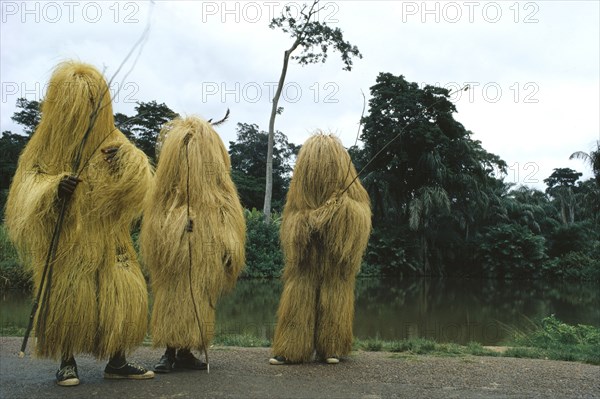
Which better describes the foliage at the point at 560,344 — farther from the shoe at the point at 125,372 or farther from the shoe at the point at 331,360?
the shoe at the point at 125,372

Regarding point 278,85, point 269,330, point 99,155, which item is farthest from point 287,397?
point 278,85

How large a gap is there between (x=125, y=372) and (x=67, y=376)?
0.44 meters

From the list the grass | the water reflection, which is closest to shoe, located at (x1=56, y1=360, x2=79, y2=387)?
the grass

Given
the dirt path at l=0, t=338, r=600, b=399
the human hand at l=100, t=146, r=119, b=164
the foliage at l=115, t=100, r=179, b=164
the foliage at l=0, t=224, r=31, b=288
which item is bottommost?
the dirt path at l=0, t=338, r=600, b=399

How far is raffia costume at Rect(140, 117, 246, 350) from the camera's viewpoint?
16.5 ft

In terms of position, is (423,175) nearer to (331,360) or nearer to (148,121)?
(148,121)

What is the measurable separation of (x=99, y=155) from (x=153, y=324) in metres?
1.53

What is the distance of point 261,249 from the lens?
892 inches

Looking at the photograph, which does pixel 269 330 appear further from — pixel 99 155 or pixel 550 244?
pixel 550 244

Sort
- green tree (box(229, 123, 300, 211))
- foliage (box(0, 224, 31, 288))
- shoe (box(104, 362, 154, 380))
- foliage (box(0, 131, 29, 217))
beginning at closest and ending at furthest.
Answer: shoe (box(104, 362, 154, 380)) → foliage (box(0, 224, 31, 288)) → foliage (box(0, 131, 29, 217)) → green tree (box(229, 123, 300, 211))

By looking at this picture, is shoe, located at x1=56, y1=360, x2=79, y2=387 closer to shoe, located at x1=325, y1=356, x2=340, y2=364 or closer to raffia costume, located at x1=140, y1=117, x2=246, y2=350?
raffia costume, located at x1=140, y1=117, x2=246, y2=350

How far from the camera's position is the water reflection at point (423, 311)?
34.2 feet

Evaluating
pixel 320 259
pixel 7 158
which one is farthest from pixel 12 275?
pixel 7 158

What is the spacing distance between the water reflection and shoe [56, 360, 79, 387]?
4.93 metres
